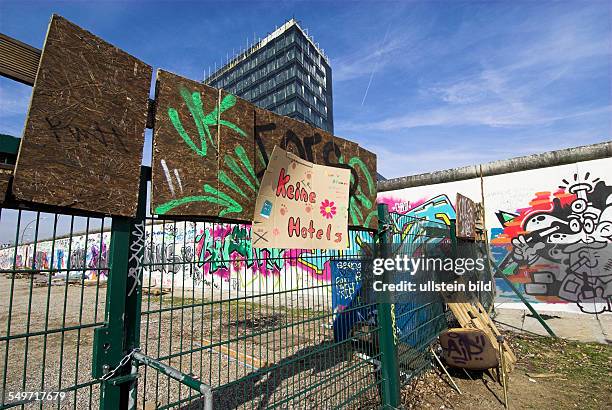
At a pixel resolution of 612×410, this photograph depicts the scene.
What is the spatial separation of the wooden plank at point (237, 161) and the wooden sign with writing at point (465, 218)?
15.8 ft

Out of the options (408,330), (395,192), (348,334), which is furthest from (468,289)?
(395,192)

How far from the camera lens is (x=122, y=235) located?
1927 millimetres

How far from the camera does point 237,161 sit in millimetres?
2590

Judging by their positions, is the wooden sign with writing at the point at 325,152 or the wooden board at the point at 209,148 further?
the wooden sign with writing at the point at 325,152

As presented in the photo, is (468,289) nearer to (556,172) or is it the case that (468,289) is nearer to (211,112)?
(556,172)

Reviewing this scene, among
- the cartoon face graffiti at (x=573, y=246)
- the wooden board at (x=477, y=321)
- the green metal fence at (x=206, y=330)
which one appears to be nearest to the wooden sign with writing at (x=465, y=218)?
the green metal fence at (x=206, y=330)

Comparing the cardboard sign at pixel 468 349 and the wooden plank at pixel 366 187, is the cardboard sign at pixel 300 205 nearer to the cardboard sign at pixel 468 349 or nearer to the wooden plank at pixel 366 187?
the wooden plank at pixel 366 187

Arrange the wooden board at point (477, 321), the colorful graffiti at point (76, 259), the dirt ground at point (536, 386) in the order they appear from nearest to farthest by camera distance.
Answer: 1. the colorful graffiti at point (76, 259)
2. the dirt ground at point (536, 386)
3. the wooden board at point (477, 321)

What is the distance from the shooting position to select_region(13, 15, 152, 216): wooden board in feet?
5.33

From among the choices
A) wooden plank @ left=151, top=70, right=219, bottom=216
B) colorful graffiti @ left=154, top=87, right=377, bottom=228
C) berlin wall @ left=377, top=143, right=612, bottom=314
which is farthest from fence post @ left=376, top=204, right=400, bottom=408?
berlin wall @ left=377, top=143, right=612, bottom=314

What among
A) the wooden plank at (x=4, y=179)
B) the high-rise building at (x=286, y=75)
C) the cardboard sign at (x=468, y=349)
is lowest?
the cardboard sign at (x=468, y=349)

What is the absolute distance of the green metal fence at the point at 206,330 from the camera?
177 cm

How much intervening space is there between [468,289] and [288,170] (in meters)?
5.41

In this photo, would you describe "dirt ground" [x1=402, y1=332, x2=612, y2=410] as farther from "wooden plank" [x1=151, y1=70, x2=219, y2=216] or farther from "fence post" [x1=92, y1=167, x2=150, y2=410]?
"wooden plank" [x1=151, y1=70, x2=219, y2=216]
